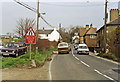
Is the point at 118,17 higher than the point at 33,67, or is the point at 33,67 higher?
the point at 118,17

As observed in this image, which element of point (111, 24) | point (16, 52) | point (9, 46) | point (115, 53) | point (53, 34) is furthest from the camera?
point (53, 34)

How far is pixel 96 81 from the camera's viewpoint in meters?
7.55

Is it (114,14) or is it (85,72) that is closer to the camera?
(85,72)

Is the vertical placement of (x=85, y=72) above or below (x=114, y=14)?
below

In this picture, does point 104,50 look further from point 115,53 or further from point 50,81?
point 50,81

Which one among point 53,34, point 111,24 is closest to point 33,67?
point 111,24

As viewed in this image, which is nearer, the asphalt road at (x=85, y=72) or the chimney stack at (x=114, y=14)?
the asphalt road at (x=85, y=72)

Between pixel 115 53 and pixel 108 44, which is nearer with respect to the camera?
pixel 115 53

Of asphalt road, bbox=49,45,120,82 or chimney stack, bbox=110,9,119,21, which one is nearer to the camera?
asphalt road, bbox=49,45,120,82

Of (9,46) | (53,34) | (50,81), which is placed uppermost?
(53,34)

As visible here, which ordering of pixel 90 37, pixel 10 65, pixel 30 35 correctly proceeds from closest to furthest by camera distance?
pixel 10 65 < pixel 30 35 < pixel 90 37

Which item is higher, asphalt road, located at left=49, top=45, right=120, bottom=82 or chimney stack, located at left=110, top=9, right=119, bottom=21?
chimney stack, located at left=110, top=9, right=119, bottom=21

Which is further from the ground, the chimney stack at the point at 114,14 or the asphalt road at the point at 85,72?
the chimney stack at the point at 114,14

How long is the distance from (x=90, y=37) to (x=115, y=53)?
40846 mm
